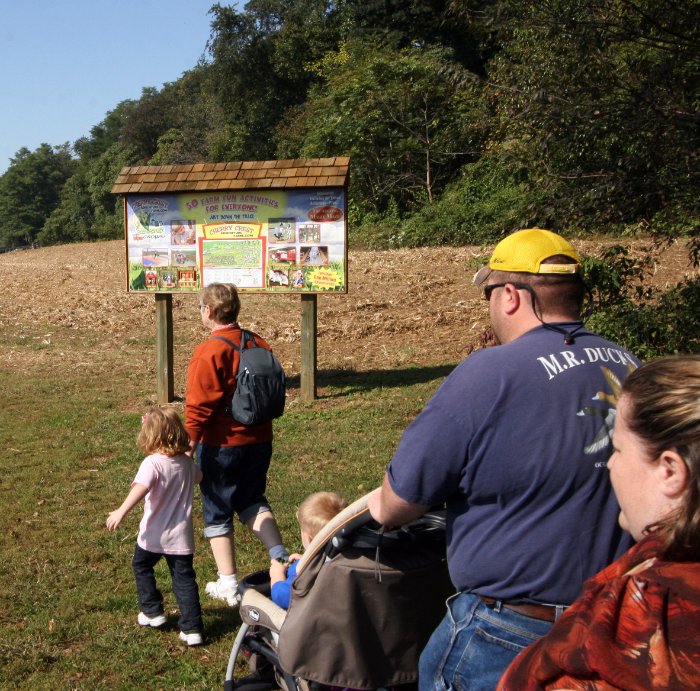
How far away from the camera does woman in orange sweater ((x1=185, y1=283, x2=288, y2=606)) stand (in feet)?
16.2

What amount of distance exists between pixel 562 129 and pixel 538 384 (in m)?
5.14

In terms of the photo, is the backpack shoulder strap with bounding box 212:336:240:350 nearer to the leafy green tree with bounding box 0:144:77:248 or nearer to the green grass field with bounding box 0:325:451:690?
the green grass field with bounding box 0:325:451:690

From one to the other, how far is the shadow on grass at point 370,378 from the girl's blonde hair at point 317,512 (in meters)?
7.16

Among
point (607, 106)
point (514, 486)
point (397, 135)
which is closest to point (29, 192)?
point (397, 135)

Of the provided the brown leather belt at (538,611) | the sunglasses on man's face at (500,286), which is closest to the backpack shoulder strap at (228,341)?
the sunglasses on man's face at (500,286)

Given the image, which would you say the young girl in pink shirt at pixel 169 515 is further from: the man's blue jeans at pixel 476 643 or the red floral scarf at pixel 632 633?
the red floral scarf at pixel 632 633

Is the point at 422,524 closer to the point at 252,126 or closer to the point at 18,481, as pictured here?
the point at 18,481

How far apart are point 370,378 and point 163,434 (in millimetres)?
7480

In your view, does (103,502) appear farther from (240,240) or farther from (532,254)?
(532,254)

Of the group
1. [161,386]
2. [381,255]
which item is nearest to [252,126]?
[381,255]

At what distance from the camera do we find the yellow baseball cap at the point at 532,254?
250 cm

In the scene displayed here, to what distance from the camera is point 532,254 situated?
2504mm

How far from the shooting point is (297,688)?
127 inches

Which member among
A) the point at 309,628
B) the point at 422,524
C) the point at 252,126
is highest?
the point at 252,126
